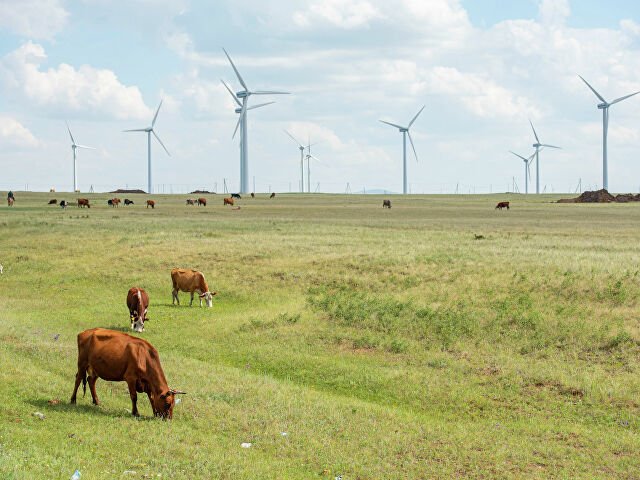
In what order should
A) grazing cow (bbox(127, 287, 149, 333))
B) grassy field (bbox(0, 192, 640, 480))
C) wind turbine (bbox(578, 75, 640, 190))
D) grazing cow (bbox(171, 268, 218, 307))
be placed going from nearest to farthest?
1. grassy field (bbox(0, 192, 640, 480))
2. grazing cow (bbox(127, 287, 149, 333))
3. grazing cow (bbox(171, 268, 218, 307))
4. wind turbine (bbox(578, 75, 640, 190))

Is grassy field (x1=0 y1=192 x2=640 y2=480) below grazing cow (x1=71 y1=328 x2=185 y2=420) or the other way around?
below

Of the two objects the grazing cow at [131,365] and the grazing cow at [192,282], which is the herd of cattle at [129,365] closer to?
the grazing cow at [131,365]

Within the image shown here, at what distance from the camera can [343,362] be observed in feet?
66.8

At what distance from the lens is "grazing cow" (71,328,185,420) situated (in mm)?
12102

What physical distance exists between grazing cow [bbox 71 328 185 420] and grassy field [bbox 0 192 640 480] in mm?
485

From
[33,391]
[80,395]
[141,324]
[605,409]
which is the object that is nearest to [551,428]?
[605,409]

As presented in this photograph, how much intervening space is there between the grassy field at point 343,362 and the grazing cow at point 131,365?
49 centimetres

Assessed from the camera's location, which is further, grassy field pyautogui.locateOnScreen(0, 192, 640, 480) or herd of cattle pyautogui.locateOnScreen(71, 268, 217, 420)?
herd of cattle pyautogui.locateOnScreen(71, 268, 217, 420)

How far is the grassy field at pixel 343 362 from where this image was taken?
11586 mm

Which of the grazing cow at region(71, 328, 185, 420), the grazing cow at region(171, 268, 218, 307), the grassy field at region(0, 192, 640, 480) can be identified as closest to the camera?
the grassy field at region(0, 192, 640, 480)

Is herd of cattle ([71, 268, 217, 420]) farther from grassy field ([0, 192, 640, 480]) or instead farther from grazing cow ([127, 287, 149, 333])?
grazing cow ([127, 287, 149, 333])

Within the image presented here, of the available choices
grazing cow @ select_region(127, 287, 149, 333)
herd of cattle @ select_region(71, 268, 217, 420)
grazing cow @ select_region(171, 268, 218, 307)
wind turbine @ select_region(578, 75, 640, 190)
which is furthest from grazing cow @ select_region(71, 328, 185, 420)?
wind turbine @ select_region(578, 75, 640, 190)

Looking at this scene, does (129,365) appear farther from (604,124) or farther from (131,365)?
(604,124)

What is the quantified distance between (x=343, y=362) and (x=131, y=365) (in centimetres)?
951
